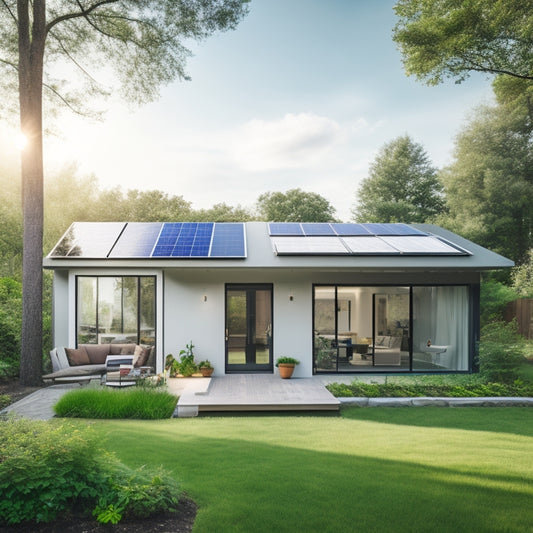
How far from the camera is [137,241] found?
42.7ft

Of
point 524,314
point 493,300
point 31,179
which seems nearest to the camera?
point 31,179

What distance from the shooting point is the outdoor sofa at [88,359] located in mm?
11039

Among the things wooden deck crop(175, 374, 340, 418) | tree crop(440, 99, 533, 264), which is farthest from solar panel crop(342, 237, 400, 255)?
tree crop(440, 99, 533, 264)

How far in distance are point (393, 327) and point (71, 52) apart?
12837 millimetres

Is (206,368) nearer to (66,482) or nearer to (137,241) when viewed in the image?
(137,241)

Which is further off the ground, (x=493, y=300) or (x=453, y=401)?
(x=493, y=300)

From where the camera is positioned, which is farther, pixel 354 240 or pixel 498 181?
pixel 498 181

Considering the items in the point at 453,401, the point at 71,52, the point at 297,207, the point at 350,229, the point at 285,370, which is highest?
the point at 71,52

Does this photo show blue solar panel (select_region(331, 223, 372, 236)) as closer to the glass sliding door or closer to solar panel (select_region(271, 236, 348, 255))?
solar panel (select_region(271, 236, 348, 255))

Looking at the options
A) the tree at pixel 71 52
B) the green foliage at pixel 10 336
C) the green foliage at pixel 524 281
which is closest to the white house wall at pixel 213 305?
the green foliage at pixel 10 336

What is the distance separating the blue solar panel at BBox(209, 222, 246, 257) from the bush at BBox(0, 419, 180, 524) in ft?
26.0

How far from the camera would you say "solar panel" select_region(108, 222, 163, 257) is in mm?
12047

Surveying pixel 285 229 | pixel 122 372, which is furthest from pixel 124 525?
pixel 285 229

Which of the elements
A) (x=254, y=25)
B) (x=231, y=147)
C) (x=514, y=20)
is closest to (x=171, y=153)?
(x=231, y=147)
